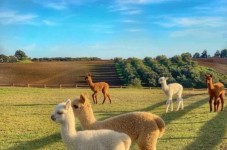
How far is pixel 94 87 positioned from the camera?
1978 centimetres

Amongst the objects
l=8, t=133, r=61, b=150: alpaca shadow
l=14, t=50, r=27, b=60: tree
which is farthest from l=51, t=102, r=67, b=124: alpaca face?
l=14, t=50, r=27, b=60: tree

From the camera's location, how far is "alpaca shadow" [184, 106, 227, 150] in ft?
32.8

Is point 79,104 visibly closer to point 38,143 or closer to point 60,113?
point 60,113

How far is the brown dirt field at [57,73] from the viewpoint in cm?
4286

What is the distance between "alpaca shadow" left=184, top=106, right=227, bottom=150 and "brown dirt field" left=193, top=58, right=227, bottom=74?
37.0m

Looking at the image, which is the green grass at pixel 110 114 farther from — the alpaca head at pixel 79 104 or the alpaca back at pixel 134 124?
the alpaca head at pixel 79 104

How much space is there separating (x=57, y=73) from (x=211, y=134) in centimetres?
3755

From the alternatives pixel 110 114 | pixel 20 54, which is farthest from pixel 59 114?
pixel 20 54

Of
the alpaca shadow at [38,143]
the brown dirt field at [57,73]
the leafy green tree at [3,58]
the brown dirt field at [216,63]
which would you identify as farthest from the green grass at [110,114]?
the leafy green tree at [3,58]

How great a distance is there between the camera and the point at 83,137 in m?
6.35

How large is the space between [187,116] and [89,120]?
7.97 meters

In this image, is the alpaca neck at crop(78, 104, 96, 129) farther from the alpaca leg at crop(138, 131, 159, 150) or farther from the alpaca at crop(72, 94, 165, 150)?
the alpaca leg at crop(138, 131, 159, 150)

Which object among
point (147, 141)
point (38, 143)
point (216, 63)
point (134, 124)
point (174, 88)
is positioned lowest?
point (38, 143)

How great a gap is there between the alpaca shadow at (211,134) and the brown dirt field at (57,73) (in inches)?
1093
